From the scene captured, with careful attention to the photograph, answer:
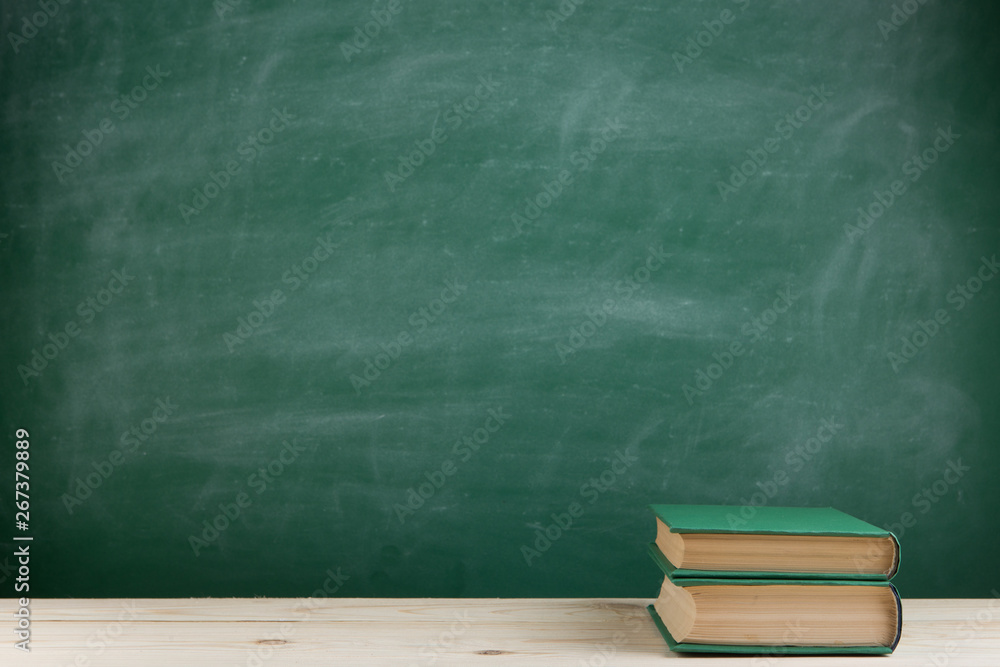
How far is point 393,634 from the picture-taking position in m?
1.08

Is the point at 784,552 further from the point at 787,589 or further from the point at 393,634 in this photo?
the point at 393,634

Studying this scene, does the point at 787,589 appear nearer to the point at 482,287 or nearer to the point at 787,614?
the point at 787,614

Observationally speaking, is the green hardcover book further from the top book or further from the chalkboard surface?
the chalkboard surface

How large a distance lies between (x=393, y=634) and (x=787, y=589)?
0.55 m

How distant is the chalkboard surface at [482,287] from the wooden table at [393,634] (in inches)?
14.0

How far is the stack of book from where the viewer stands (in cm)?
101

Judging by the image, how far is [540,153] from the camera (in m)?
1.59

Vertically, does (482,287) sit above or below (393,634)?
above

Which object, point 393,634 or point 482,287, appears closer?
point 393,634

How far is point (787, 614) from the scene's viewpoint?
1010 mm

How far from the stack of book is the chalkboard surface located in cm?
58

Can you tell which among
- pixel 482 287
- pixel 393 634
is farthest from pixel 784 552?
pixel 482 287

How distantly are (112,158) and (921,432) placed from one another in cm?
180

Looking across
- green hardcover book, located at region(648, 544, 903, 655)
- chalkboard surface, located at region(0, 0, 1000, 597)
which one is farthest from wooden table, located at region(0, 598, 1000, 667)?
chalkboard surface, located at region(0, 0, 1000, 597)
